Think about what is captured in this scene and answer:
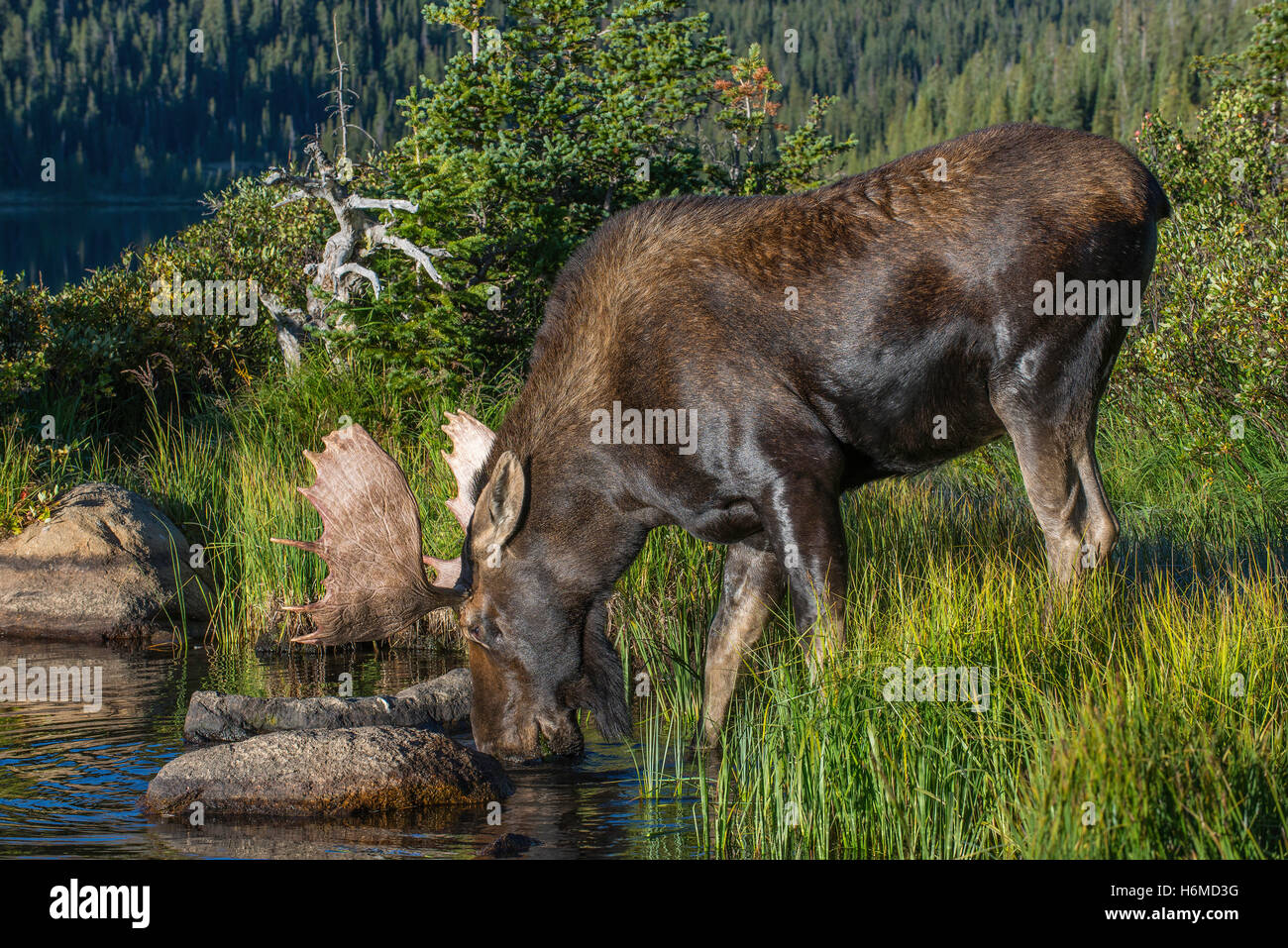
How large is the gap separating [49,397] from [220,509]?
3.40m

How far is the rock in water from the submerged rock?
51cm

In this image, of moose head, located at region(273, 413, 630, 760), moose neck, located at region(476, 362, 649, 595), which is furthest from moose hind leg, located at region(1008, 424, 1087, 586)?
moose head, located at region(273, 413, 630, 760)

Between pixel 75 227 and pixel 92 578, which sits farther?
pixel 75 227

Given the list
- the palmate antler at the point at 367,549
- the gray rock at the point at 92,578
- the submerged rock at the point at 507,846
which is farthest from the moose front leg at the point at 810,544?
the gray rock at the point at 92,578

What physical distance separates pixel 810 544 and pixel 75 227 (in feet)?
250

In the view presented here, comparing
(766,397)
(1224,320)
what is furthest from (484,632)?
(1224,320)

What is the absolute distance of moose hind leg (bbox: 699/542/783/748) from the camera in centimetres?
680

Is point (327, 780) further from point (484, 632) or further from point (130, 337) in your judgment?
point (130, 337)

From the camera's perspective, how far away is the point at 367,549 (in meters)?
6.39

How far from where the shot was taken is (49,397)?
45.2 feet

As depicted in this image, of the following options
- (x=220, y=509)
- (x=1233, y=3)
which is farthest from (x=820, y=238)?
(x=1233, y=3)

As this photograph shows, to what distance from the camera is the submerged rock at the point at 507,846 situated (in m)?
5.50

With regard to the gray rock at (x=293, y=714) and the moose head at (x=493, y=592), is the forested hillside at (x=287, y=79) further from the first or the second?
the moose head at (x=493, y=592)
